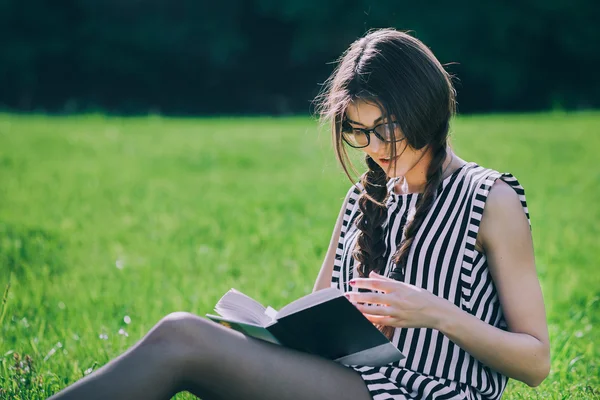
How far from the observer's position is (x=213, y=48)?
2512cm

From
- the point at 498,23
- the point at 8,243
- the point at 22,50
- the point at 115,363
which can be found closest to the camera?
the point at 115,363

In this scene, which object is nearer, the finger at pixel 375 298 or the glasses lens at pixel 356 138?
the finger at pixel 375 298

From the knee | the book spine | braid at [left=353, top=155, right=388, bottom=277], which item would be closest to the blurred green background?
braid at [left=353, top=155, right=388, bottom=277]

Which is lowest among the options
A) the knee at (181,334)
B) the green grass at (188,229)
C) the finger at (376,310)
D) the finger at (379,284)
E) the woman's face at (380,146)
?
the green grass at (188,229)

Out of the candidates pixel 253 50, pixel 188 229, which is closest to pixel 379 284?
pixel 188 229

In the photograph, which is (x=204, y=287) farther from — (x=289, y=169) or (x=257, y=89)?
(x=257, y=89)

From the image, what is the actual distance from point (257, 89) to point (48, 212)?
1815 cm

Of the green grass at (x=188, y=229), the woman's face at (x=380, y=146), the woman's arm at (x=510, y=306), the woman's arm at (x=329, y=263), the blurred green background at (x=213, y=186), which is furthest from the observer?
the blurred green background at (x=213, y=186)

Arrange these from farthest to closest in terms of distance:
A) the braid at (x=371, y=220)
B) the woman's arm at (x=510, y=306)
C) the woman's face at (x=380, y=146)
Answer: the braid at (x=371, y=220) → the woman's face at (x=380, y=146) → the woman's arm at (x=510, y=306)

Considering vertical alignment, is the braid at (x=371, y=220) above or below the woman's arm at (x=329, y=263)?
above

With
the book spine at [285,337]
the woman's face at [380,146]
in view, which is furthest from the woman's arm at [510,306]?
the book spine at [285,337]

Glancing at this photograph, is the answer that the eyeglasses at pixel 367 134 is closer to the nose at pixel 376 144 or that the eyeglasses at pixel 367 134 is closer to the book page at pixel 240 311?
the nose at pixel 376 144

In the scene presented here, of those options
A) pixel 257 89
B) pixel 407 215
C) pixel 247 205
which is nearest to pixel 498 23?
pixel 257 89

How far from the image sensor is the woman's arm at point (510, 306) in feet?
7.18
